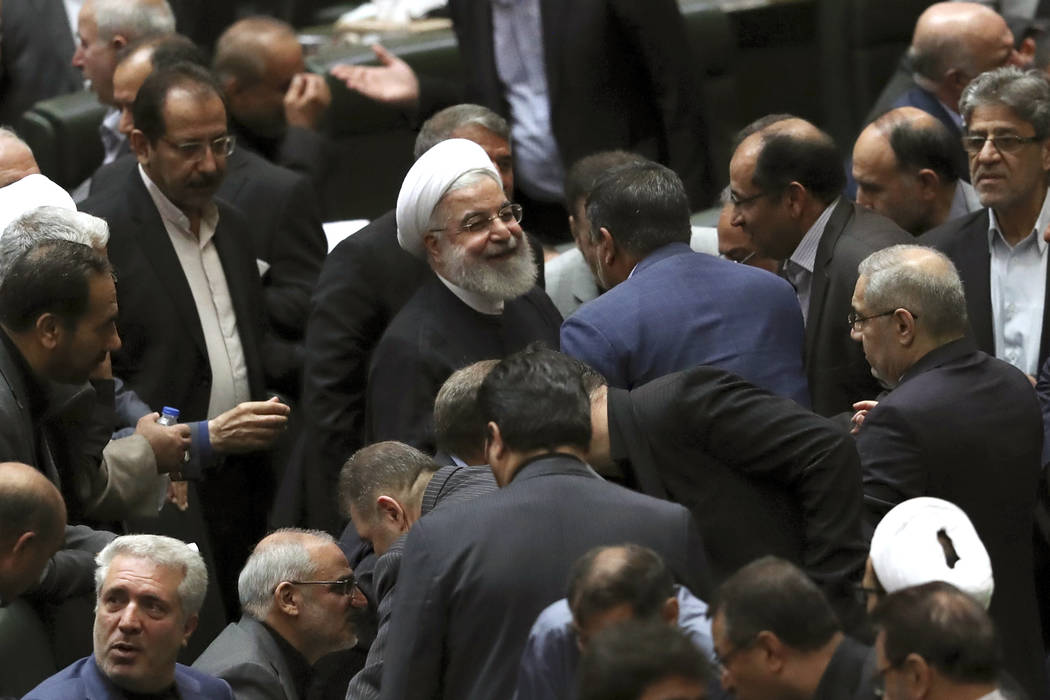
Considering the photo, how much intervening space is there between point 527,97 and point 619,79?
35 centimetres

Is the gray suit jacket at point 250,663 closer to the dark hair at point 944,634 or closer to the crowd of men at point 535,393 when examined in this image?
the crowd of men at point 535,393

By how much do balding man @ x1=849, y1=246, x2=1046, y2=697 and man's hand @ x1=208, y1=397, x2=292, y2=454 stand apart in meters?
1.58

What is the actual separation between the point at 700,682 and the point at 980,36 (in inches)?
174

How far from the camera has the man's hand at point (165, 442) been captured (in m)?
5.43

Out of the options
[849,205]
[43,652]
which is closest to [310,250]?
[849,205]

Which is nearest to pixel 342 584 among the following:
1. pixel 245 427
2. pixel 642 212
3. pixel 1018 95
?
pixel 245 427

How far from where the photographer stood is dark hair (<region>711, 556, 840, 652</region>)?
11.6ft

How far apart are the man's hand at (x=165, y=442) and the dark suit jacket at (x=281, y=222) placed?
3.01 feet

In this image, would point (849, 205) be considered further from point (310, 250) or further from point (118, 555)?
point (118, 555)

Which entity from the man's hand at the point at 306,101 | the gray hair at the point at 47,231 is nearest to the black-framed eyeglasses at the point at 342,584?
the gray hair at the point at 47,231

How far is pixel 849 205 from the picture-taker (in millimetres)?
5672

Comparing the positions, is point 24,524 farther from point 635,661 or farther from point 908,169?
point 908,169

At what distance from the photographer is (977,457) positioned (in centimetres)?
474

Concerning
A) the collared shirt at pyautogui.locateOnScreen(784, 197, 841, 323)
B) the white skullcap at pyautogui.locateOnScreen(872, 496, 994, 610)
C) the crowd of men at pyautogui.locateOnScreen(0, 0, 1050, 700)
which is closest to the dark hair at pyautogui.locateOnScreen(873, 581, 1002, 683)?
the crowd of men at pyautogui.locateOnScreen(0, 0, 1050, 700)
